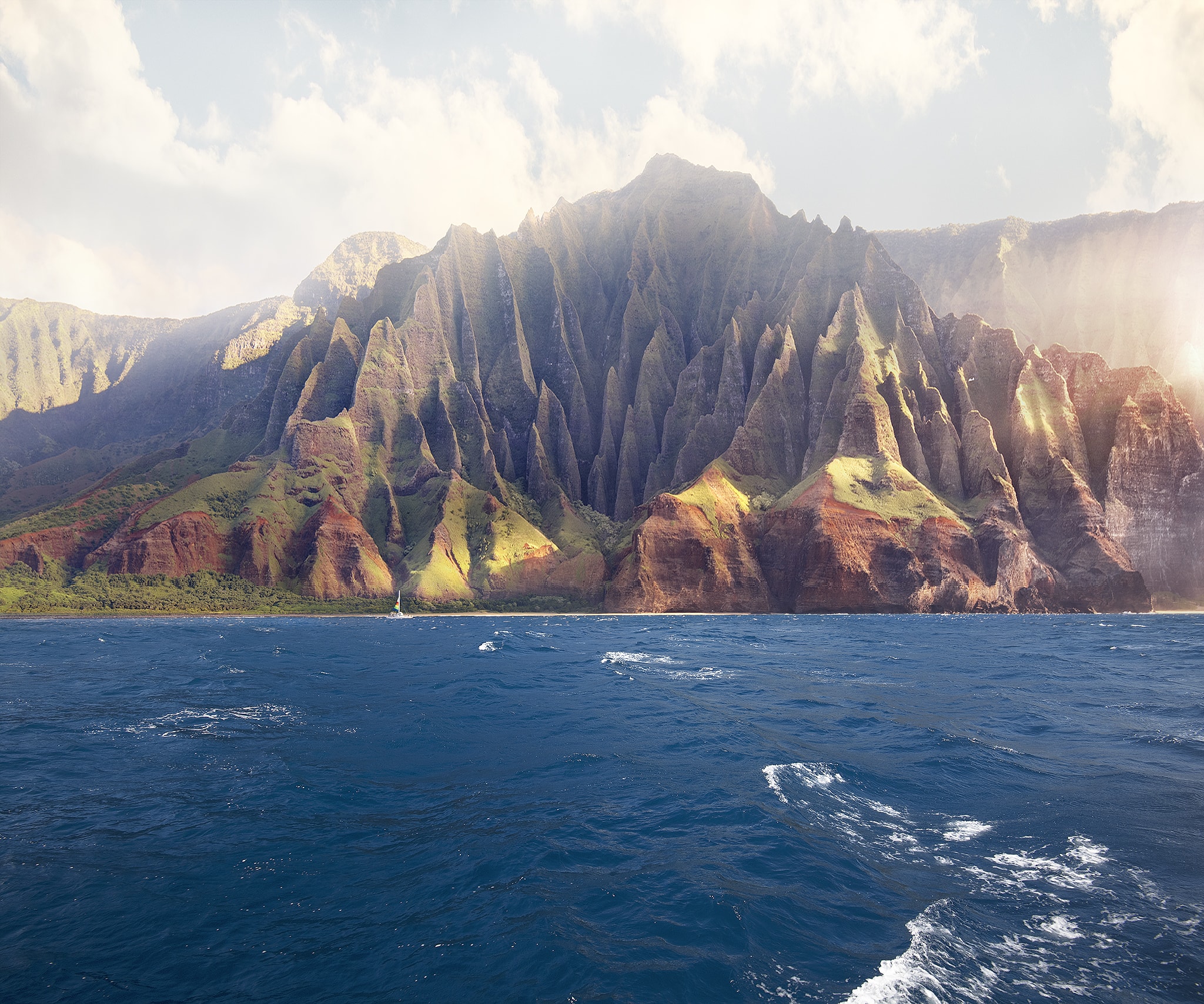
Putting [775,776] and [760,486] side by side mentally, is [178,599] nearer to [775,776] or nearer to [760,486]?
[760,486]

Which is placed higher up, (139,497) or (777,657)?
(139,497)

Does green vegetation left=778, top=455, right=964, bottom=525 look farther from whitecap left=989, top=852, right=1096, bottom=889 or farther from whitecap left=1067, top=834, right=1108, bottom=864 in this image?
whitecap left=989, top=852, right=1096, bottom=889

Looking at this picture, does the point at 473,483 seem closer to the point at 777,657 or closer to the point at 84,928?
the point at 777,657

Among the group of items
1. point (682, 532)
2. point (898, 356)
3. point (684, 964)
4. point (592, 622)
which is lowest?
point (592, 622)

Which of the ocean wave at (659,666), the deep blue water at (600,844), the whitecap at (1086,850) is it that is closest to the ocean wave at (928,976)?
the deep blue water at (600,844)

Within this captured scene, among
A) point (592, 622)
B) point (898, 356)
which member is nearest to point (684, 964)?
point (592, 622)

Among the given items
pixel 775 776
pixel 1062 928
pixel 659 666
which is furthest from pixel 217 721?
pixel 1062 928

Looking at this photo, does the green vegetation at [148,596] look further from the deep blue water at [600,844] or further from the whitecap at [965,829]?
the whitecap at [965,829]
